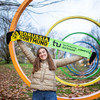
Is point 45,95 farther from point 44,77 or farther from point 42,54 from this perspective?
point 42,54

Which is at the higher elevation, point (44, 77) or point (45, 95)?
point (44, 77)

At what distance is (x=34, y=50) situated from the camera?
56.6 feet

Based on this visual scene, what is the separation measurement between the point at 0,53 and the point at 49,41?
20.1 m

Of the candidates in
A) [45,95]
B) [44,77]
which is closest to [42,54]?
[44,77]

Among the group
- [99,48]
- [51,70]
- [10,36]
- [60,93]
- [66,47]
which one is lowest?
[60,93]

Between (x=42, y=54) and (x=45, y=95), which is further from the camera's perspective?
(x=42, y=54)

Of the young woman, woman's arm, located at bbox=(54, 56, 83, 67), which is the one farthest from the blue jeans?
woman's arm, located at bbox=(54, 56, 83, 67)

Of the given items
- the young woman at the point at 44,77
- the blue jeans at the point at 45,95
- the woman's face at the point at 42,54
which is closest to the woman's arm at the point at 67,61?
the young woman at the point at 44,77

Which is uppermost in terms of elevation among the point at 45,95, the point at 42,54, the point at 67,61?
the point at 42,54

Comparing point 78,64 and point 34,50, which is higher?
point 34,50

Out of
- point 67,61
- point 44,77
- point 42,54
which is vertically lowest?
point 44,77

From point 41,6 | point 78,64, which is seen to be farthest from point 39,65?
point 78,64

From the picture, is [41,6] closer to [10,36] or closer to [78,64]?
[10,36]

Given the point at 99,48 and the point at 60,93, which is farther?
the point at 99,48
